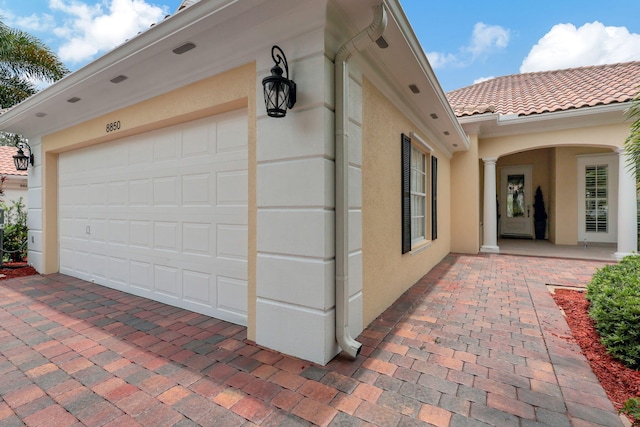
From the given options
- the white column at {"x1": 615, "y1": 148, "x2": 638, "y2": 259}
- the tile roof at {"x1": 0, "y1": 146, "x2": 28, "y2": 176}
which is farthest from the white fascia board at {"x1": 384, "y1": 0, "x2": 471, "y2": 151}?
the tile roof at {"x1": 0, "y1": 146, "x2": 28, "y2": 176}

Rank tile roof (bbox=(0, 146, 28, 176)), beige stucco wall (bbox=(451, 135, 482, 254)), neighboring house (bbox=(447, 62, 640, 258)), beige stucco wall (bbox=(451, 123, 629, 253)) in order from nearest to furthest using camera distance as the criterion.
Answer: neighboring house (bbox=(447, 62, 640, 258)) < beige stucco wall (bbox=(451, 123, 629, 253)) < beige stucco wall (bbox=(451, 135, 482, 254)) < tile roof (bbox=(0, 146, 28, 176))

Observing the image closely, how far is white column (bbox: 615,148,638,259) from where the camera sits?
629 cm

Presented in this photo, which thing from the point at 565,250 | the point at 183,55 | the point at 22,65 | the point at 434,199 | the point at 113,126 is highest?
the point at 22,65

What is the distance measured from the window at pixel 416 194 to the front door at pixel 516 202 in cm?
621

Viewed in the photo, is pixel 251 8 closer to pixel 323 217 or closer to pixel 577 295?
pixel 323 217

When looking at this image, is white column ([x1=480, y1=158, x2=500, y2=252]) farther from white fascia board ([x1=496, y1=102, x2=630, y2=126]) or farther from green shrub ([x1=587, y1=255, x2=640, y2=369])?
green shrub ([x1=587, y1=255, x2=640, y2=369])

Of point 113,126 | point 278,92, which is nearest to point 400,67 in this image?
point 278,92

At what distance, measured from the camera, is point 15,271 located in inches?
225

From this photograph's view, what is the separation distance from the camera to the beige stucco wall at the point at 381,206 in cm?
300

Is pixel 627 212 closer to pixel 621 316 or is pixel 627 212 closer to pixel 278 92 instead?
pixel 621 316

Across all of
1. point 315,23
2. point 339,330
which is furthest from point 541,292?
point 315,23

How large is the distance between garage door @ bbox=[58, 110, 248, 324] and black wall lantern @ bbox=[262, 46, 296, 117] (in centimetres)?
92

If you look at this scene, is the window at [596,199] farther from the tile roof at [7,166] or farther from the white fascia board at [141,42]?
the tile roof at [7,166]

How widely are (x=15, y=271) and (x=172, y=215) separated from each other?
455 cm
